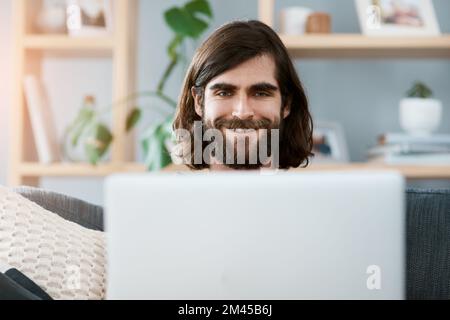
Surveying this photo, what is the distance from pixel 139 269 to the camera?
839mm

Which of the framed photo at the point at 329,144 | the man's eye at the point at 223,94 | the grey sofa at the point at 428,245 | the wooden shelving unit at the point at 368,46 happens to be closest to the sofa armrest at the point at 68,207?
the man's eye at the point at 223,94

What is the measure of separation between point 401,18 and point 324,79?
1.31ft

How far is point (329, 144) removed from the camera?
288 centimetres

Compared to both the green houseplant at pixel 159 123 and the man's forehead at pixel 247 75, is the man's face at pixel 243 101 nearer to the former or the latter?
the man's forehead at pixel 247 75

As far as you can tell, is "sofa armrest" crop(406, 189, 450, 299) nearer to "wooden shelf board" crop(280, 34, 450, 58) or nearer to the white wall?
"wooden shelf board" crop(280, 34, 450, 58)

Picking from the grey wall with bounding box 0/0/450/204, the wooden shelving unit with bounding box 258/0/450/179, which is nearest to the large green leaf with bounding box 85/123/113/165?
the grey wall with bounding box 0/0/450/204

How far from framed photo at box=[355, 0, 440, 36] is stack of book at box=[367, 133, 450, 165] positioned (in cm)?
41

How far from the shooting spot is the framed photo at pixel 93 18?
A: 294cm

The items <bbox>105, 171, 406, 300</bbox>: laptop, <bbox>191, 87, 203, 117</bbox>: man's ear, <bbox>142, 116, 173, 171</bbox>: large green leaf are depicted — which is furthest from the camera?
<bbox>142, 116, 173, 171</bbox>: large green leaf

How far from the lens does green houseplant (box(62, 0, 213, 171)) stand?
269cm

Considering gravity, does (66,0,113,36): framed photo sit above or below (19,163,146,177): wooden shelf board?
above

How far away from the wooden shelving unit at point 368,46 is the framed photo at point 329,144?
0.07 metres

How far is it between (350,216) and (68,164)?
2.16 metres
